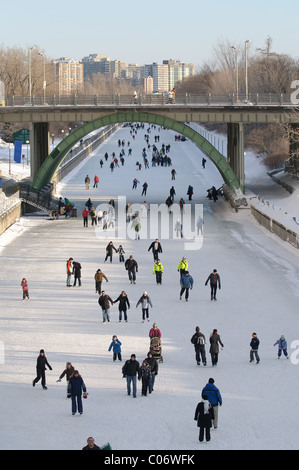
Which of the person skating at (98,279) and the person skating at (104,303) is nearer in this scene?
the person skating at (104,303)

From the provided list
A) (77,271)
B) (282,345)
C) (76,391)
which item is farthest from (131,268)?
(76,391)

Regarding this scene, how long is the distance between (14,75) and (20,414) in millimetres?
74540

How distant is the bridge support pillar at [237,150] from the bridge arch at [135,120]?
407 millimetres

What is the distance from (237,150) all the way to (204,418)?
106ft

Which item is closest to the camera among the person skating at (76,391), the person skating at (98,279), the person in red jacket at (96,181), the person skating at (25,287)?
the person skating at (76,391)

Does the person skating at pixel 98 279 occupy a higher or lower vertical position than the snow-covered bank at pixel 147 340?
higher

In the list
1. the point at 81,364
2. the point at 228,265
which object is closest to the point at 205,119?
the point at 228,265

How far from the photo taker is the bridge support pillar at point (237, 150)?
44562 mm

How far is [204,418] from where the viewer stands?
1430cm

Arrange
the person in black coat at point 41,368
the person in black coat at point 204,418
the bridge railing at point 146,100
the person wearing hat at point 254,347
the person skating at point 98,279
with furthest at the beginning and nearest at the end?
the bridge railing at point 146,100 → the person skating at point 98,279 → the person wearing hat at point 254,347 → the person in black coat at point 41,368 → the person in black coat at point 204,418

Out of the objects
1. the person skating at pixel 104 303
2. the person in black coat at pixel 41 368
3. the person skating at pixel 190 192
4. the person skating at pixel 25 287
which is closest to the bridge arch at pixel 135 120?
the person skating at pixel 190 192

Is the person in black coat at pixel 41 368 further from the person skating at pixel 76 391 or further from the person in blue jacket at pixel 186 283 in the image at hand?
the person in blue jacket at pixel 186 283

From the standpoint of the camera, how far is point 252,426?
1526 centimetres

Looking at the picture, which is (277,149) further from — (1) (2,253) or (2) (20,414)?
(2) (20,414)
